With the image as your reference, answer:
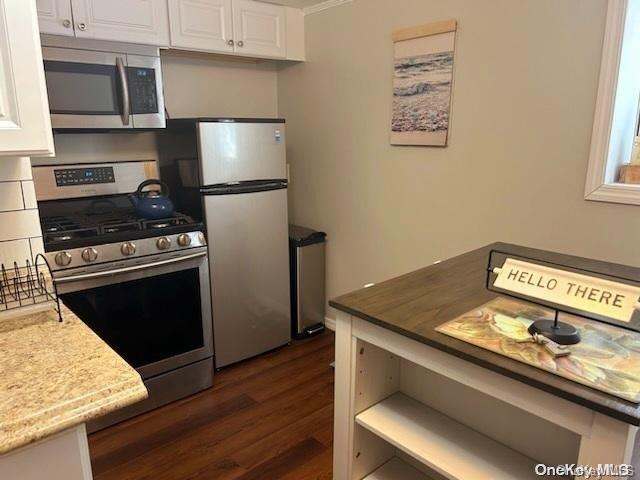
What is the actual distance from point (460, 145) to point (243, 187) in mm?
1246

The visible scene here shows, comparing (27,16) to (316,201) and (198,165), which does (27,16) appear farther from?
(316,201)

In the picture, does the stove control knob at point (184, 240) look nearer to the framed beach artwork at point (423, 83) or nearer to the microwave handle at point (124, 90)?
the microwave handle at point (124, 90)

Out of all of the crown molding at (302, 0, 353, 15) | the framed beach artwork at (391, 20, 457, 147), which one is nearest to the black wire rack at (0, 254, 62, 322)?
the framed beach artwork at (391, 20, 457, 147)

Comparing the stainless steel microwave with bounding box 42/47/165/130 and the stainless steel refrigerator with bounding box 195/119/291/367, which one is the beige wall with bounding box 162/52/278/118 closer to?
the stainless steel microwave with bounding box 42/47/165/130

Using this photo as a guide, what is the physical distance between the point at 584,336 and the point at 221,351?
2.13m

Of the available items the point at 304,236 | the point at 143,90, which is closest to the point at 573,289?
the point at 304,236

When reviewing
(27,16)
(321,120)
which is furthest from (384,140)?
(27,16)

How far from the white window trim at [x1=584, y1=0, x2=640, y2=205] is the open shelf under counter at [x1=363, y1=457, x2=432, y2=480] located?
133 cm

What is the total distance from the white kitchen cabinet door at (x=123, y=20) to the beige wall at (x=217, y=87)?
15.4 inches

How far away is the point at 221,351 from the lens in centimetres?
276

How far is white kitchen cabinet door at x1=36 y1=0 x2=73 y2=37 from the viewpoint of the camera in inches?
84.4

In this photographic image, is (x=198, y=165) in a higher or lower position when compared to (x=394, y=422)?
higher

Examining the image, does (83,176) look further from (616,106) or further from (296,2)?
(616,106)

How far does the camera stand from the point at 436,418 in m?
1.39
